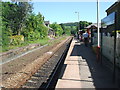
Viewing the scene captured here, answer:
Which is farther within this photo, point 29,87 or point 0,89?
point 29,87

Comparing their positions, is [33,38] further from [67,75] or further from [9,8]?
[67,75]

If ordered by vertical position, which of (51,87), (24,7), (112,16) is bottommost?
(51,87)

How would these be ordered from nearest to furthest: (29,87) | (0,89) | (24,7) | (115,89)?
(115,89), (0,89), (29,87), (24,7)

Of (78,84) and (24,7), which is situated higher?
(24,7)

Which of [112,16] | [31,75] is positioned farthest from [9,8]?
[112,16]

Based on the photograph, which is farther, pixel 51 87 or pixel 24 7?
pixel 24 7

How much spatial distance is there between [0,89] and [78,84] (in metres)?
2.89

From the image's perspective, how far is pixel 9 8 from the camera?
49781mm

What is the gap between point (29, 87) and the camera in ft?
27.9

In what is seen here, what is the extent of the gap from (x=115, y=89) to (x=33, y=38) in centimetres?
4277

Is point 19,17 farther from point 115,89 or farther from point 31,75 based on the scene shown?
point 115,89

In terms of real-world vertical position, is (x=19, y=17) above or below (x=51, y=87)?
above

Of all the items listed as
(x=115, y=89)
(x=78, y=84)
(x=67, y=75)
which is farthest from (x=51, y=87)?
(x=115, y=89)

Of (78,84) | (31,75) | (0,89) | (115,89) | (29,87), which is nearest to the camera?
(115,89)
